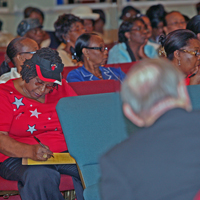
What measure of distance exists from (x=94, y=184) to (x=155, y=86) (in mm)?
989

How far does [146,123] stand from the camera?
111cm

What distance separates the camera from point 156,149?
3.47 feet

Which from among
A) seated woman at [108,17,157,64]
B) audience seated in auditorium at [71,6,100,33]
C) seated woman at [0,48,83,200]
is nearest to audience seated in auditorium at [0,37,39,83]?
seated woman at [0,48,83,200]

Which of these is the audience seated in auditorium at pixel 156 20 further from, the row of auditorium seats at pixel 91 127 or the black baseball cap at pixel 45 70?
the row of auditorium seats at pixel 91 127

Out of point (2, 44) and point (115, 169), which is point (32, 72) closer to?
point (115, 169)

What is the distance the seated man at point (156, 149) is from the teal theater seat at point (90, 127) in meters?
0.85

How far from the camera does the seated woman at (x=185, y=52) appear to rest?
2.56 meters

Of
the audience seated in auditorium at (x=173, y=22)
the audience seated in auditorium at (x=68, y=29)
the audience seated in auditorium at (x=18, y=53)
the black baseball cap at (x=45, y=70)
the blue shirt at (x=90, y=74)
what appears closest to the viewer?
the black baseball cap at (x=45, y=70)

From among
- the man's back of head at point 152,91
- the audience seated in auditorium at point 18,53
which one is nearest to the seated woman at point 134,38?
the audience seated in auditorium at point 18,53

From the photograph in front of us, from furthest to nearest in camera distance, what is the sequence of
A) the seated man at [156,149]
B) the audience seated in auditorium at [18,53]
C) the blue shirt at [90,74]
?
the blue shirt at [90,74] → the audience seated in auditorium at [18,53] → the seated man at [156,149]

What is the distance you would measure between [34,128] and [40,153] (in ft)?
0.76

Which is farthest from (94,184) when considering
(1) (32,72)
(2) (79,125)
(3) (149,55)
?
(3) (149,55)

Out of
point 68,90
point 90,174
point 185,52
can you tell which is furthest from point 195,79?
point 90,174

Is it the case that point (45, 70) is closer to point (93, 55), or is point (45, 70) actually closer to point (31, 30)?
point (93, 55)
